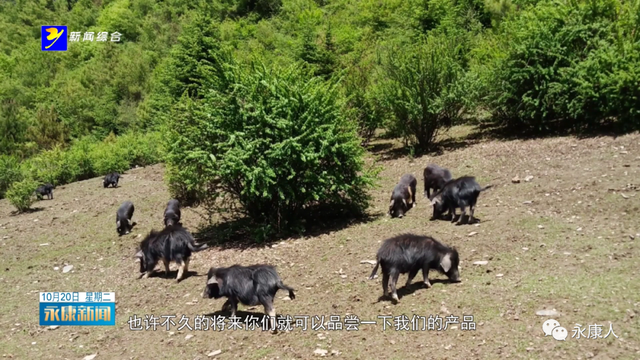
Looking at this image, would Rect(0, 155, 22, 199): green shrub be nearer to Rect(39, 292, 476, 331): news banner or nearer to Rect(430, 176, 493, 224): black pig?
Rect(39, 292, 476, 331): news banner

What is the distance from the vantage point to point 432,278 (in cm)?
750

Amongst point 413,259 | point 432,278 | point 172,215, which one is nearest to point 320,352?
point 413,259

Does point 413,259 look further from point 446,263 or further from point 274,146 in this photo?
point 274,146

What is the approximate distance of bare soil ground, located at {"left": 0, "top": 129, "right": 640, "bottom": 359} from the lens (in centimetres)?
567

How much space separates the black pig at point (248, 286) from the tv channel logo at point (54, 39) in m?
63.4

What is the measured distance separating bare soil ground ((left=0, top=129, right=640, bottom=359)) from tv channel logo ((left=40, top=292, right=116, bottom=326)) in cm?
19

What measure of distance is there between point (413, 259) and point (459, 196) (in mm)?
3177

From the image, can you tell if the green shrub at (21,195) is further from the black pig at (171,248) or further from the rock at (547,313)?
the rock at (547,313)

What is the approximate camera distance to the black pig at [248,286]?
6637 mm

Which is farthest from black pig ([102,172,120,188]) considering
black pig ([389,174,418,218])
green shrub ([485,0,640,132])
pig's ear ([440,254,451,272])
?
pig's ear ([440,254,451,272])

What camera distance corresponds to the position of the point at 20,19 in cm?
7812

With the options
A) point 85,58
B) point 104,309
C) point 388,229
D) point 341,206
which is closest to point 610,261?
point 388,229

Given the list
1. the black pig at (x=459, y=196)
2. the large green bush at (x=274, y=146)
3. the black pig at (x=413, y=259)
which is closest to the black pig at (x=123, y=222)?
the large green bush at (x=274, y=146)

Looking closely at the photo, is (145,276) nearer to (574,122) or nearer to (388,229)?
(388,229)
